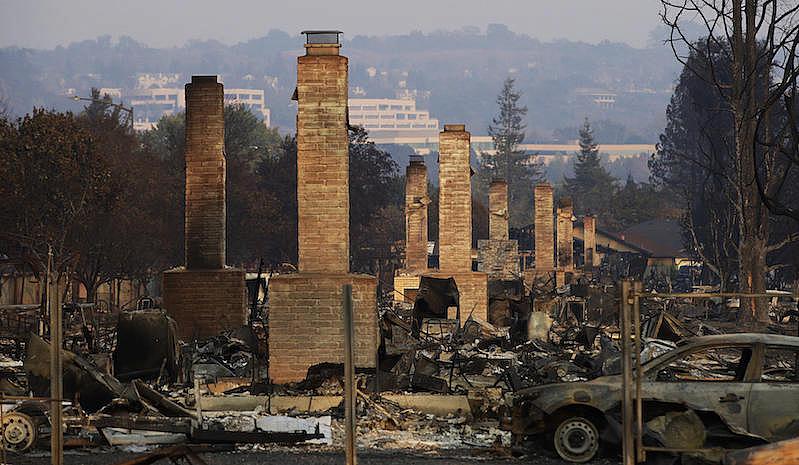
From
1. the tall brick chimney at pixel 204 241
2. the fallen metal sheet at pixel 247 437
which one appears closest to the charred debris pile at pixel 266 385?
the fallen metal sheet at pixel 247 437

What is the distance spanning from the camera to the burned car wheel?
1444cm

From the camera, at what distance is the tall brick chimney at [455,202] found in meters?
35.9

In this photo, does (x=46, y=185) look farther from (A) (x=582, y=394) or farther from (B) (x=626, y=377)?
(B) (x=626, y=377)

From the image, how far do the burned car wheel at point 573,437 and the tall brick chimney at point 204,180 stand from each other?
12.2 m

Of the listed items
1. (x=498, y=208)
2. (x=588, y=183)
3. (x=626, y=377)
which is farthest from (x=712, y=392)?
(x=588, y=183)

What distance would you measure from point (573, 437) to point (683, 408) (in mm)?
1081

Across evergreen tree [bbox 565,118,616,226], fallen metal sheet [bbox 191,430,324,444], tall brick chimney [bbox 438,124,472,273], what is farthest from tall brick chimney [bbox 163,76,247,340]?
evergreen tree [bbox 565,118,616,226]

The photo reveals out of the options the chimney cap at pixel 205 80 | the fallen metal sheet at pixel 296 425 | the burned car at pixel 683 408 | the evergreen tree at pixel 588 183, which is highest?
the evergreen tree at pixel 588 183

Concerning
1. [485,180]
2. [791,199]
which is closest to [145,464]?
[791,199]

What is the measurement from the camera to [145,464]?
9812mm

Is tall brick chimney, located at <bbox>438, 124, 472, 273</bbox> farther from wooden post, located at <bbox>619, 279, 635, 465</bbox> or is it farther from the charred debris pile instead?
wooden post, located at <bbox>619, 279, 635, 465</bbox>

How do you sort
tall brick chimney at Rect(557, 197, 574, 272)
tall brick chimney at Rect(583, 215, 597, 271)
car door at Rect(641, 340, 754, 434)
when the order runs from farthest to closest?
1. tall brick chimney at Rect(583, 215, 597, 271)
2. tall brick chimney at Rect(557, 197, 574, 272)
3. car door at Rect(641, 340, 754, 434)

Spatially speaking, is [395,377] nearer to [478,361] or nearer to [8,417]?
[478,361]

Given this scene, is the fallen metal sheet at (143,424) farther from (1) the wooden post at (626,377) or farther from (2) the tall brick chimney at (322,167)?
(1) the wooden post at (626,377)
